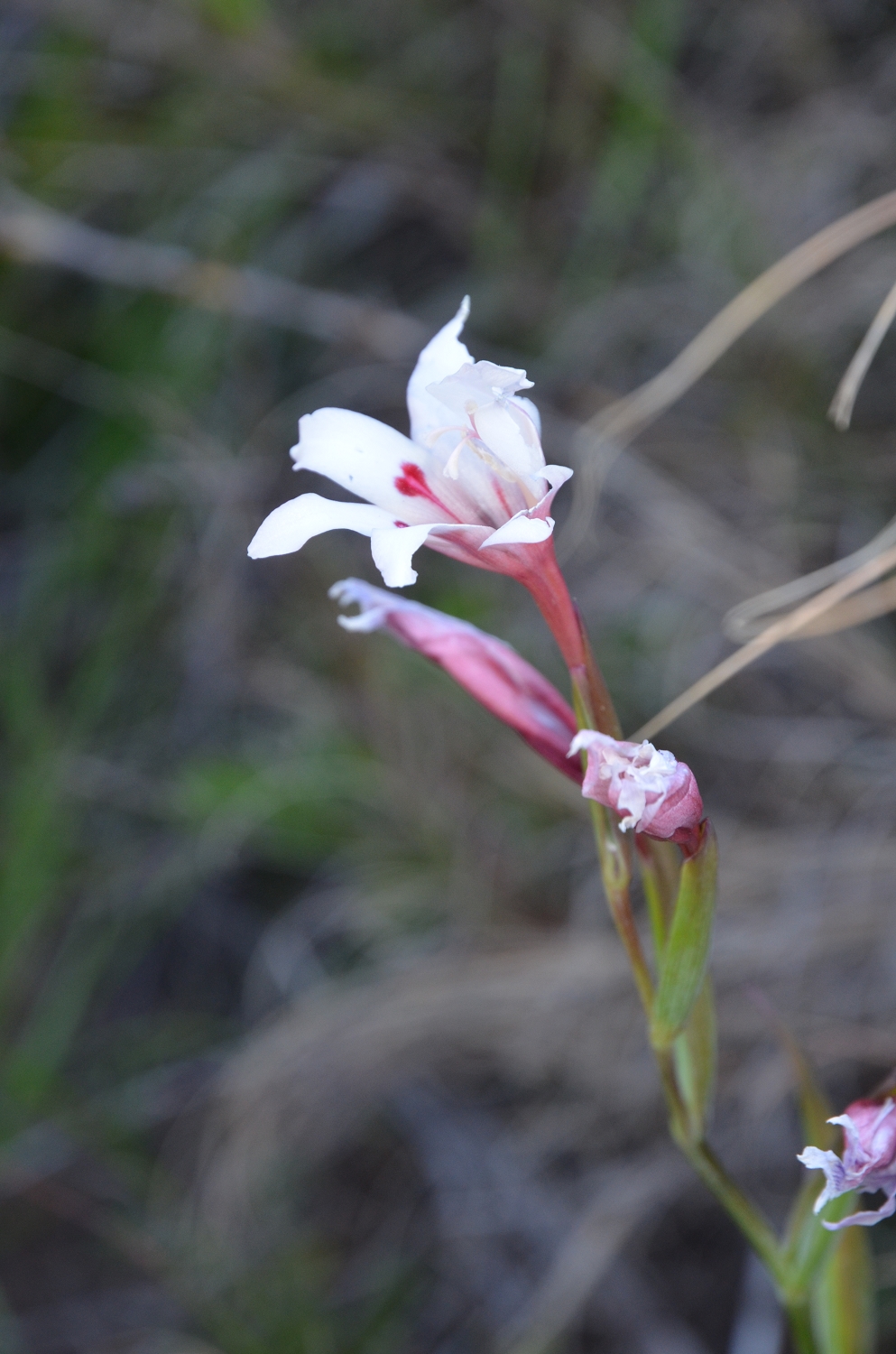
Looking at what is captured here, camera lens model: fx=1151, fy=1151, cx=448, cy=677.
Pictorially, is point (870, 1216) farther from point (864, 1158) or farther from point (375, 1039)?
point (375, 1039)

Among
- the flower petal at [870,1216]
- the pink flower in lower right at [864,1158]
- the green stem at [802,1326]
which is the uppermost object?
the pink flower in lower right at [864,1158]

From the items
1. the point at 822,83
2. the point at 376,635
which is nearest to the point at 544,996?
the point at 376,635

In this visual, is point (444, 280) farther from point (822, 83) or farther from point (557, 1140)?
point (557, 1140)

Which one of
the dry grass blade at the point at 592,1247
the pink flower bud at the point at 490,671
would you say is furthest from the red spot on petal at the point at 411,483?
the dry grass blade at the point at 592,1247

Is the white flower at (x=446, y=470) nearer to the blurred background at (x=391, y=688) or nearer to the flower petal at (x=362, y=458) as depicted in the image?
the flower petal at (x=362, y=458)

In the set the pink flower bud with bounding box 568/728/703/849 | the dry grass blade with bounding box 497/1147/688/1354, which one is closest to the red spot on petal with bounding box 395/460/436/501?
the pink flower bud with bounding box 568/728/703/849

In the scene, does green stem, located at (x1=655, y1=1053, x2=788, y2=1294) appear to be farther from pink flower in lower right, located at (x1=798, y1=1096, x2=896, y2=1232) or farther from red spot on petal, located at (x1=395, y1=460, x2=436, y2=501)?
red spot on petal, located at (x1=395, y1=460, x2=436, y2=501)
